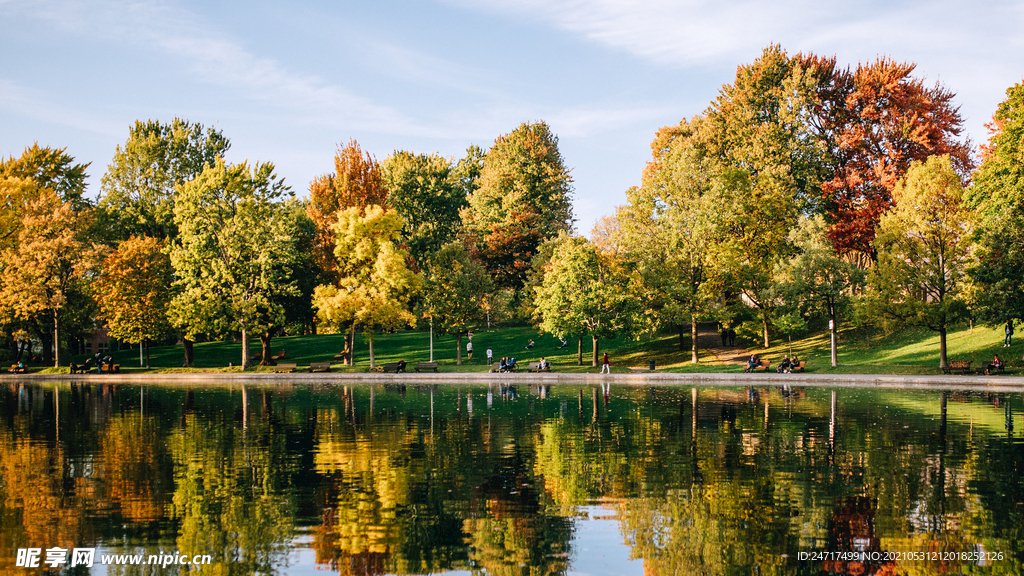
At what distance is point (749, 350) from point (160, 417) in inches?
1699

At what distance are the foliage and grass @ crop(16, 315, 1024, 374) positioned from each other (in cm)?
336

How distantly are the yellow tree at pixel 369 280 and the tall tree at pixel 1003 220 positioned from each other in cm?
3457

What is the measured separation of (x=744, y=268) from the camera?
184ft

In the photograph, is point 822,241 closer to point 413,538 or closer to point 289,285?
point 289,285

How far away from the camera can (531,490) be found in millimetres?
14828

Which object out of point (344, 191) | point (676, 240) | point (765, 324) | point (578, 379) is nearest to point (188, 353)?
point (344, 191)

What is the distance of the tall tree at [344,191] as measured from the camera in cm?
6469

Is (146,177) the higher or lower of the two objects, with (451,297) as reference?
higher

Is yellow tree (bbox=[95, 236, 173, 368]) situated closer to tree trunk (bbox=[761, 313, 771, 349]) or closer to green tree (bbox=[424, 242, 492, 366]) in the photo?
green tree (bbox=[424, 242, 492, 366])

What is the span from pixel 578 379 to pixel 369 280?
17702mm

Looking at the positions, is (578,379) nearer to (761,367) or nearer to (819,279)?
(761,367)

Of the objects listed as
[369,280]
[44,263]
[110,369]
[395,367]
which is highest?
[44,263]

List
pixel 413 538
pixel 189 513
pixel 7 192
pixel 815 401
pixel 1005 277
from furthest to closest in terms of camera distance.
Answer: pixel 7 192, pixel 1005 277, pixel 815 401, pixel 189 513, pixel 413 538

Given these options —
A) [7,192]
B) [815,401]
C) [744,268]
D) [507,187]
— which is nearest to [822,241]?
[744,268]
